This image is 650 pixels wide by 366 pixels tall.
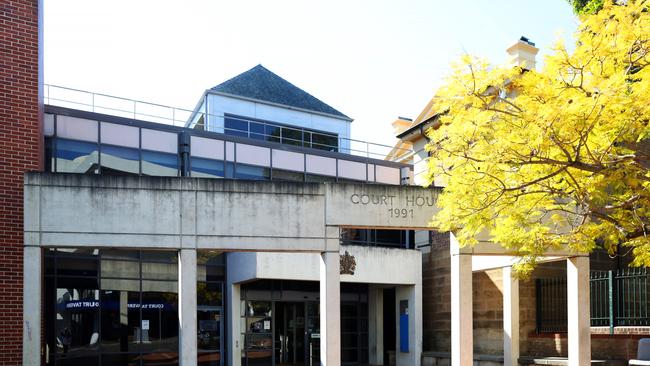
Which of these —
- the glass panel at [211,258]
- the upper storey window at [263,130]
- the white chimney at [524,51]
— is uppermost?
the white chimney at [524,51]

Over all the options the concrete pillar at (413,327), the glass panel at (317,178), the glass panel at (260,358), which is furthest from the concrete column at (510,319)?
the glass panel at (260,358)

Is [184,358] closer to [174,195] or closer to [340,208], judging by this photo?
[174,195]

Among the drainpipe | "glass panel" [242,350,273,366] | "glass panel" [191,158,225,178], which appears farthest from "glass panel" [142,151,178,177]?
"glass panel" [242,350,273,366]

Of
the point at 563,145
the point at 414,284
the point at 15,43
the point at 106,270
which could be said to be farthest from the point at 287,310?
the point at 563,145

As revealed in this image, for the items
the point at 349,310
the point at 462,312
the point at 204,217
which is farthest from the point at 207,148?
the point at 462,312

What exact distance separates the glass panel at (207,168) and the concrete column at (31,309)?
9953 mm

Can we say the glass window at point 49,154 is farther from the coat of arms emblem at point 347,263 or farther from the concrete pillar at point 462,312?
the concrete pillar at point 462,312

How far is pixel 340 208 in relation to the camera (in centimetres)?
1553

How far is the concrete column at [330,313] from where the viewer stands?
1489cm

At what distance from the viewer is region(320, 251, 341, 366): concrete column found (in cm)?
1489

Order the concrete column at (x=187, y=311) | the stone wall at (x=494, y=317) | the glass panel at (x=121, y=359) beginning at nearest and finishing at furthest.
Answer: the concrete column at (x=187, y=311) → the stone wall at (x=494, y=317) → the glass panel at (x=121, y=359)

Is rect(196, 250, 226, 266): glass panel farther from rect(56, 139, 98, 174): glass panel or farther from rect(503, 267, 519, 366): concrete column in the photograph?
rect(503, 267, 519, 366): concrete column

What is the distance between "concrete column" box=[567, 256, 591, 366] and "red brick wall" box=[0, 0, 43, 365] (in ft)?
39.3

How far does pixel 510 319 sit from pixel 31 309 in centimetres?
1319
